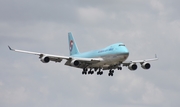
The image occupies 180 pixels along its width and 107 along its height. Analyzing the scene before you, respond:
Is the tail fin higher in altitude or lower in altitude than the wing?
higher

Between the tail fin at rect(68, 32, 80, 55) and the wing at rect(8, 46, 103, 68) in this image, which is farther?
the tail fin at rect(68, 32, 80, 55)

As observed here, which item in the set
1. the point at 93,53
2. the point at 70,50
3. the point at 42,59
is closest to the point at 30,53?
the point at 42,59

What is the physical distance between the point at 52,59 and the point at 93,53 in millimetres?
9815

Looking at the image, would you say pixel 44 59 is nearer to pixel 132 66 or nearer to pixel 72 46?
pixel 132 66

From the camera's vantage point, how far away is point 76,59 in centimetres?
15175

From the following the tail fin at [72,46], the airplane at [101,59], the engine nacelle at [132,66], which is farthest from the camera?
the tail fin at [72,46]

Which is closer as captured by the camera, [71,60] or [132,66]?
[71,60]

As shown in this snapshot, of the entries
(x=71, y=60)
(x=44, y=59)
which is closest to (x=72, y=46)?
(x=71, y=60)

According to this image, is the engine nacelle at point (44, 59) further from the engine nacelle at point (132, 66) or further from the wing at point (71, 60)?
the engine nacelle at point (132, 66)

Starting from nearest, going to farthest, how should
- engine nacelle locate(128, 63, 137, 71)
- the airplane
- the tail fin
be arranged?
the airplane < engine nacelle locate(128, 63, 137, 71) < the tail fin

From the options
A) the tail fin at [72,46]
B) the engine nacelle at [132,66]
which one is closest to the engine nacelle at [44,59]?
the engine nacelle at [132,66]

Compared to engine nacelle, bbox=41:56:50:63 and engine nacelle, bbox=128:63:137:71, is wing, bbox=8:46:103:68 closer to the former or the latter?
engine nacelle, bbox=41:56:50:63

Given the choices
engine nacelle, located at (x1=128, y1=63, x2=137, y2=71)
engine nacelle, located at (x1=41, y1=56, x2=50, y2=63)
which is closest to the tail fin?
engine nacelle, located at (x1=128, y1=63, x2=137, y2=71)

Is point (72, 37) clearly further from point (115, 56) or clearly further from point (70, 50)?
point (115, 56)
